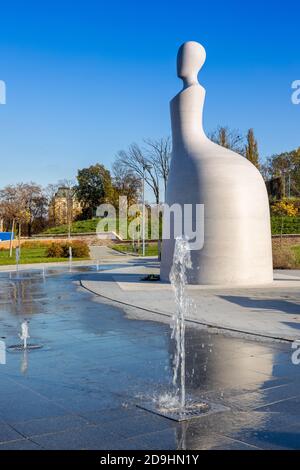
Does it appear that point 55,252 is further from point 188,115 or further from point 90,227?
point 90,227

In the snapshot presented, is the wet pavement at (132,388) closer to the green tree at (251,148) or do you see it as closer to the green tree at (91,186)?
the green tree at (251,148)

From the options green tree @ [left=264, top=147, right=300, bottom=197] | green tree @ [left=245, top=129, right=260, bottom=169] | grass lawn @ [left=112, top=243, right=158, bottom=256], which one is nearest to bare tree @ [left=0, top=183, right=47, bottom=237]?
grass lawn @ [left=112, top=243, right=158, bottom=256]

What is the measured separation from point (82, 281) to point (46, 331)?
1007 centimetres

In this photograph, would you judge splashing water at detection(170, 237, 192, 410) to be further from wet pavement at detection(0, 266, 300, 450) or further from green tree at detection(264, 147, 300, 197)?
green tree at detection(264, 147, 300, 197)

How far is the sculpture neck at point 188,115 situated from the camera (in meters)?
18.6

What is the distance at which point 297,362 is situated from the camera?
24.8ft

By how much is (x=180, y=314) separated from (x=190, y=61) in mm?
11346

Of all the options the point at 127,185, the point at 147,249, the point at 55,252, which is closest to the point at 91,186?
the point at 127,185

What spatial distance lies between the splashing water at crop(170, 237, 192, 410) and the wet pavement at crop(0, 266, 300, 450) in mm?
144

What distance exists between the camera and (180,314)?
10.2 m

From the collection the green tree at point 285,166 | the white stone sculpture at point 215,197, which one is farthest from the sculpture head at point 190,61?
the green tree at point 285,166

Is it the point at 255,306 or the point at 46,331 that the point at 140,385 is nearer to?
the point at 46,331
